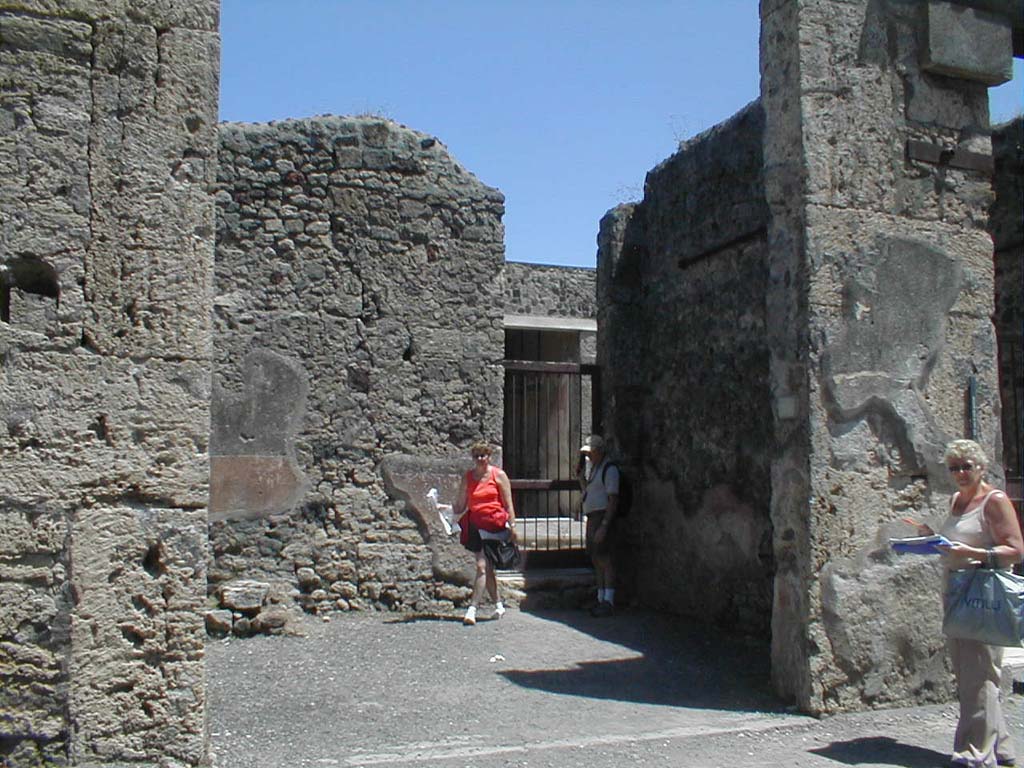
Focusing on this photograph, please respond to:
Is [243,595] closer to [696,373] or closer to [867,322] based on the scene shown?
[696,373]

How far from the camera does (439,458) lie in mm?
7934

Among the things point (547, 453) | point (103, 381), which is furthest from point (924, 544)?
point (547, 453)

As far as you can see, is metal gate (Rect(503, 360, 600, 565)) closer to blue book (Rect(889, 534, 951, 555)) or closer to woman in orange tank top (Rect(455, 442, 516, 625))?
woman in orange tank top (Rect(455, 442, 516, 625))

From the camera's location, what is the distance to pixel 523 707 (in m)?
5.20

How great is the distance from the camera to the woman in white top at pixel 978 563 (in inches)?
166

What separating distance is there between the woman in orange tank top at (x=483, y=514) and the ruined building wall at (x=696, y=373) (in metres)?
1.26

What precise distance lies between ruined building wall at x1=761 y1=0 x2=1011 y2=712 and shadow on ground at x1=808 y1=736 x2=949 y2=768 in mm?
357

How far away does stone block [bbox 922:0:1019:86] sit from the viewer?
5543 mm

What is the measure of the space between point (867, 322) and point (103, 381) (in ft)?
12.1

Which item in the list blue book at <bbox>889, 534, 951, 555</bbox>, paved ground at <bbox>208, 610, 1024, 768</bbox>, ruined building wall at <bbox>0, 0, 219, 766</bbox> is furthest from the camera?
paved ground at <bbox>208, 610, 1024, 768</bbox>

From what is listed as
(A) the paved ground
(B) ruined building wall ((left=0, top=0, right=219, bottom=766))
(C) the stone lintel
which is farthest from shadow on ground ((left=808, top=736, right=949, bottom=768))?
(C) the stone lintel

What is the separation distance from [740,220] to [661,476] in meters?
2.09

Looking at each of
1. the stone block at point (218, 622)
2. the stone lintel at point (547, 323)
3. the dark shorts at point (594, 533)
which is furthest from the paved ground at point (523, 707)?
the stone lintel at point (547, 323)

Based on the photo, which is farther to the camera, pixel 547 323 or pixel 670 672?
pixel 547 323
